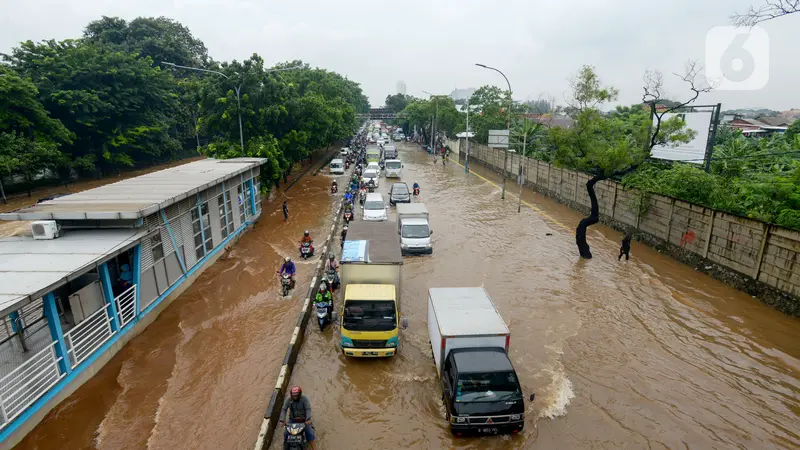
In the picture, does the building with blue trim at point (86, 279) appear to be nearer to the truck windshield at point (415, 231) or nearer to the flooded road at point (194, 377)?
the flooded road at point (194, 377)

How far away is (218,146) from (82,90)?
53.4 ft

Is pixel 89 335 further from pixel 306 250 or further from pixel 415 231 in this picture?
pixel 415 231

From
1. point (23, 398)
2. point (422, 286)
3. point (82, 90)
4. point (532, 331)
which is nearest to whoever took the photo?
point (23, 398)

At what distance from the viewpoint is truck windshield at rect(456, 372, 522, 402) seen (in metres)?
7.87

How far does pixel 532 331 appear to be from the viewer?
A: 40.1 ft

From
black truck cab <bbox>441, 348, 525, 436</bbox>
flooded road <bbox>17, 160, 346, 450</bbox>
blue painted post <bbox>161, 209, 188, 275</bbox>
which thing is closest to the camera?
black truck cab <bbox>441, 348, 525, 436</bbox>

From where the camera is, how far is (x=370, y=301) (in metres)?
10.5

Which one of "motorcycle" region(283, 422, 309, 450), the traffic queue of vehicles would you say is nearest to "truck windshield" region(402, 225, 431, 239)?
the traffic queue of vehicles

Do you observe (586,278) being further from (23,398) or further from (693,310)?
(23,398)

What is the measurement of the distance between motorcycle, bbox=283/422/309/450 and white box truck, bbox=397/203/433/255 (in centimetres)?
1081

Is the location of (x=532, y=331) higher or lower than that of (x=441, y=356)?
lower

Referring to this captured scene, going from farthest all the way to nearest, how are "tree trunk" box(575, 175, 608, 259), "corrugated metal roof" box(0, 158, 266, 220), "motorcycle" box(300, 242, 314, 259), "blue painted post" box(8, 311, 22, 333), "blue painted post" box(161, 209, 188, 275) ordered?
"tree trunk" box(575, 175, 608, 259)
"motorcycle" box(300, 242, 314, 259)
"blue painted post" box(161, 209, 188, 275)
"corrugated metal roof" box(0, 158, 266, 220)
"blue painted post" box(8, 311, 22, 333)

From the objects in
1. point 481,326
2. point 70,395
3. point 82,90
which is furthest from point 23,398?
point 82,90

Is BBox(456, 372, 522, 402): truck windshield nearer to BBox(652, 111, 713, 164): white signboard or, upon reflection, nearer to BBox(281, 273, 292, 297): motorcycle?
BBox(281, 273, 292, 297): motorcycle
